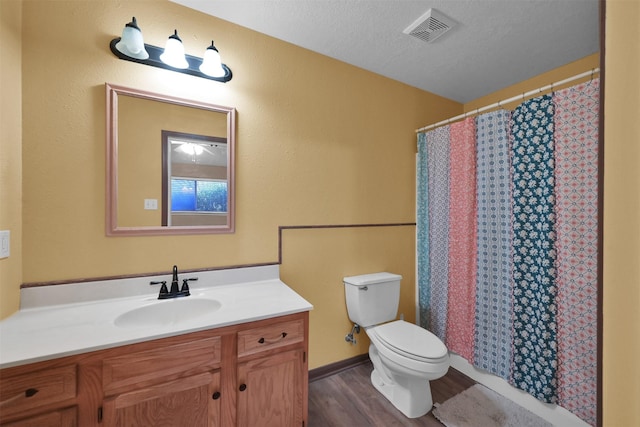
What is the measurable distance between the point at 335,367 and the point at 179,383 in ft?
4.20

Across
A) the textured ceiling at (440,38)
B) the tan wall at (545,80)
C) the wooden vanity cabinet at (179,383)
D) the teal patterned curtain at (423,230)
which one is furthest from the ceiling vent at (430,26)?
the wooden vanity cabinet at (179,383)

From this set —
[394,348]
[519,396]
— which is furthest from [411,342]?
[519,396]

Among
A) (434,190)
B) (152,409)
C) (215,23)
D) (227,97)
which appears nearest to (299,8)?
(215,23)

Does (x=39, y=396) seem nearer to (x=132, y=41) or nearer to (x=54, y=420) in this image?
(x=54, y=420)

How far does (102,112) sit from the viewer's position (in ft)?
4.33

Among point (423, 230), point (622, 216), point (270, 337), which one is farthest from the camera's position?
point (423, 230)

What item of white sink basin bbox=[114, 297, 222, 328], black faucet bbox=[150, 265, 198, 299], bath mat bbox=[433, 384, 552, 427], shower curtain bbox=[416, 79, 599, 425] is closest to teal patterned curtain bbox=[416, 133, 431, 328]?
shower curtain bbox=[416, 79, 599, 425]

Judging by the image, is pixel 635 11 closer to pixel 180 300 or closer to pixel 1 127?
pixel 180 300

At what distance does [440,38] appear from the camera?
1.75m

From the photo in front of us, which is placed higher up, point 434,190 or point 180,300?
point 434,190

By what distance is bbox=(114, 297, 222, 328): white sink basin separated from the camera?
4.11 ft

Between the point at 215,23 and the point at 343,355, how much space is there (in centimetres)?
251

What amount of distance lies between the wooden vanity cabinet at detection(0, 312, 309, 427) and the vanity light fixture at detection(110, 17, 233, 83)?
4.60 feet

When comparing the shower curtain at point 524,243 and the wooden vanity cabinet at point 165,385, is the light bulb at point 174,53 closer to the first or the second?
the wooden vanity cabinet at point 165,385
